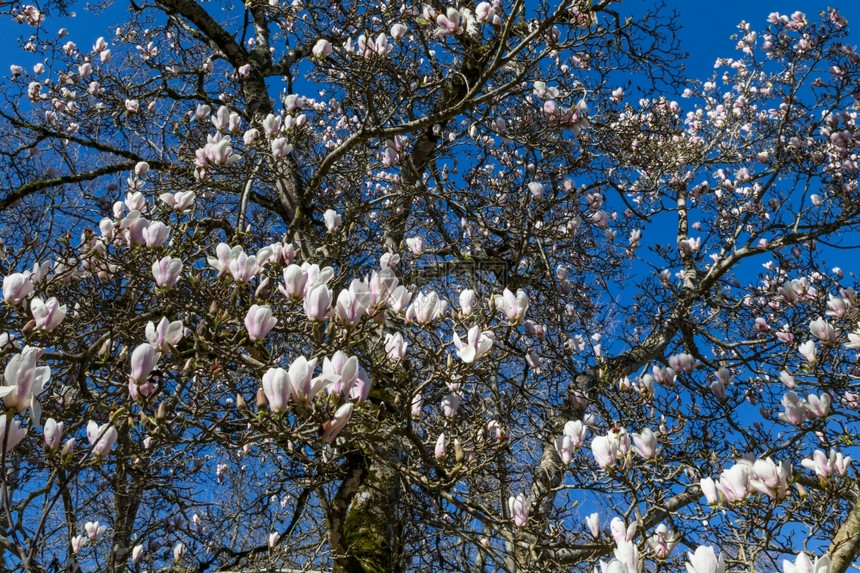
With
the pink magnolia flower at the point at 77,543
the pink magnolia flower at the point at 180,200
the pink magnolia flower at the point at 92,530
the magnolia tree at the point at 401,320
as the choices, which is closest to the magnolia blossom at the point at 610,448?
the magnolia tree at the point at 401,320

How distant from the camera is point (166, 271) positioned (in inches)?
77.7

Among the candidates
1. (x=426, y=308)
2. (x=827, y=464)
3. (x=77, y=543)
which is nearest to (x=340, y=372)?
(x=426, y=308)

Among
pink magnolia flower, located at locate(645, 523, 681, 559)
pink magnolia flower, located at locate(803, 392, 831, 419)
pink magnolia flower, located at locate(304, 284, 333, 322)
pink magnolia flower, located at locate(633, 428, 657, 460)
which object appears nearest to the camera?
pink magnolia flower, located at locate(304, 284, 333, 322)

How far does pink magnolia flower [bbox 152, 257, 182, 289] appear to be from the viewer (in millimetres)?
1964

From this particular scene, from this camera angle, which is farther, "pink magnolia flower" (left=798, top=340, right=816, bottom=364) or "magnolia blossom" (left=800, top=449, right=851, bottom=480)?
"pink magnolia flower" (left=798, top=340, right=816, bottom=364)

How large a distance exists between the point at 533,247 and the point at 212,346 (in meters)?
3.26

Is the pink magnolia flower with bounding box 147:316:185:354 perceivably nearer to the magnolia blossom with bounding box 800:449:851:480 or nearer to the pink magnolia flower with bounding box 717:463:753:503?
the pink magnolia flower with bounding box 717:463:753:503

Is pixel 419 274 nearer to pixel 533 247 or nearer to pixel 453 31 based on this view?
pixel 533 247

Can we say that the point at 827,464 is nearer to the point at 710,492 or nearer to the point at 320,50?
the point at 710,492

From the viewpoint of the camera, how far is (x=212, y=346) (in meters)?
1.86

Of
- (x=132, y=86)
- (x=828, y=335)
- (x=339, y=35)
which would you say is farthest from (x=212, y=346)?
(x=132, y=86)

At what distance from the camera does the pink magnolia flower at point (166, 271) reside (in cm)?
196

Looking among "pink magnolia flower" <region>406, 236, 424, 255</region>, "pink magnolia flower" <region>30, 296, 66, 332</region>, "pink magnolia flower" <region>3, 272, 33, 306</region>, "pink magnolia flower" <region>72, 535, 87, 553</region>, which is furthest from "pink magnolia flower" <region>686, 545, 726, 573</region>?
"pink magnolia flower" <region>72, 535, 87, 553</region>

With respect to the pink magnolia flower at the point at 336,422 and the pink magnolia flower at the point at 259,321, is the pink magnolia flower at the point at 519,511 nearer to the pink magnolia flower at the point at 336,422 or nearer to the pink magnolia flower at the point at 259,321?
the pink magnolia flower at the point at 336,422
